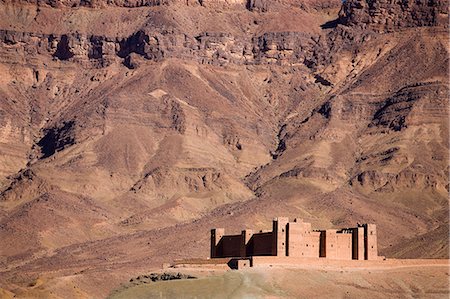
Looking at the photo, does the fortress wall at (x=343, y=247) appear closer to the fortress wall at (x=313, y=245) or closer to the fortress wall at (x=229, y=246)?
the fortress wall at (x=313, y=245)

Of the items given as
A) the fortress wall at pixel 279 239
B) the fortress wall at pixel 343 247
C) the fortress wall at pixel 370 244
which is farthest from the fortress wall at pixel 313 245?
the fortress wall at pixel 370 244

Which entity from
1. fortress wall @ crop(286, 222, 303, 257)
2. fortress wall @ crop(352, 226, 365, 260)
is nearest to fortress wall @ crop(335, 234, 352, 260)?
fortress wall @ crop(352, 226, 365, 260)

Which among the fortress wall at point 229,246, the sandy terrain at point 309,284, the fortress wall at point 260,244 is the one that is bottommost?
the sandy terrain at point 309,284

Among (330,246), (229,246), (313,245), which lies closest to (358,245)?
(330,246)

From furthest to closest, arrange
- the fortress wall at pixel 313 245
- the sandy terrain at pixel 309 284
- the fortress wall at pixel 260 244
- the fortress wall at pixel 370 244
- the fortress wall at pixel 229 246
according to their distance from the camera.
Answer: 1. the fortress wall at pixel 229 246
2. the fortress wall at pixel 370 244
3. the fortress wall at pixel 260 244
4. the fortress wall at pixel 313 245
5. the sandy terrain at pixel 309 284

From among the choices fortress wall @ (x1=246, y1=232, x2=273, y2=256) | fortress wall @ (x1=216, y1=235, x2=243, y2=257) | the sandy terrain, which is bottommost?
the sandy terrain

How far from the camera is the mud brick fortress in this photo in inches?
6216

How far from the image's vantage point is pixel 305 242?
159000mm

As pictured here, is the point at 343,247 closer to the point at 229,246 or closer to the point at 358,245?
the point at 358,245

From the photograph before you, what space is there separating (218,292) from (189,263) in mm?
15703

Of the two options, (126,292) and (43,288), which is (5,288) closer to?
(43,288)

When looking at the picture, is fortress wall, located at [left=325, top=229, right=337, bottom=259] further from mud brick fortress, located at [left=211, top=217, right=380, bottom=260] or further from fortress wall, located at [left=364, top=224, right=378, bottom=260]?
fortress wall, located at [left=364, top=224, right=378, bottom=260]

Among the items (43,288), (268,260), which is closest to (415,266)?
(268,260)

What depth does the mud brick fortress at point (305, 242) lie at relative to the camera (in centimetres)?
15788
